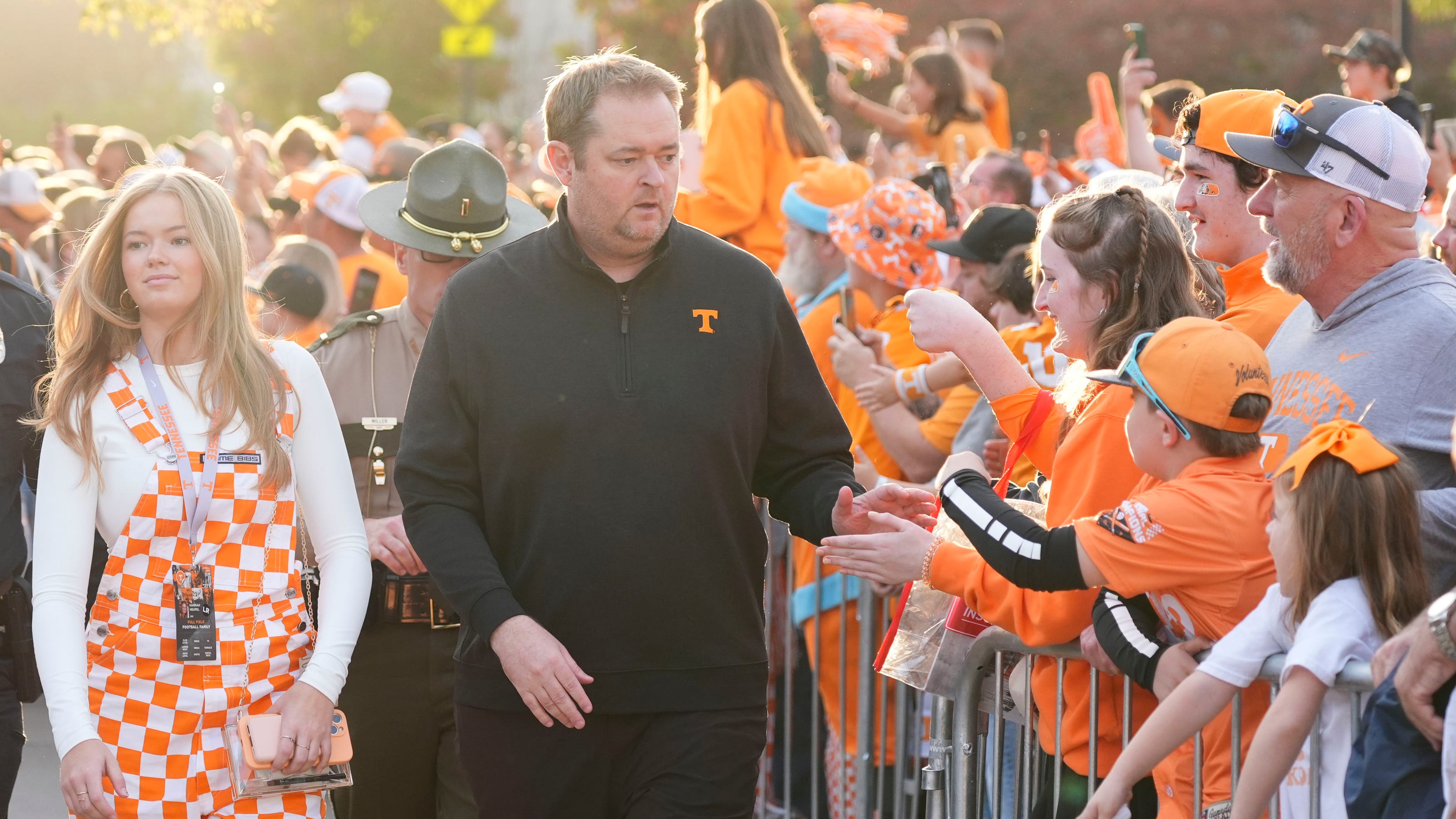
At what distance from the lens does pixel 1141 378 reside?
3.41 m

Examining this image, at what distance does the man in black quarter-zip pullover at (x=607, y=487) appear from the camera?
143 inches

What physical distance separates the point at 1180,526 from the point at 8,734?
121 inches

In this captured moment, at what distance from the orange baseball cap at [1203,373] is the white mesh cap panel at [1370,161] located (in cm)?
62

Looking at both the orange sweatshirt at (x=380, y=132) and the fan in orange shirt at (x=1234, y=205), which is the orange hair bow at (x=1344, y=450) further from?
the orange sweatshirt at (x=380, y=132)

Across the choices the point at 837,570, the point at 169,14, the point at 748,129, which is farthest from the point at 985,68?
the point at 169,14

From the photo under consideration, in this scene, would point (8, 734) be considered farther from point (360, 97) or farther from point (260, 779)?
point (360, 97)

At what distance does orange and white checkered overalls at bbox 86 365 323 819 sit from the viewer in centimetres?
360

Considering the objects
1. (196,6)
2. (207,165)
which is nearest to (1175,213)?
(207,165)

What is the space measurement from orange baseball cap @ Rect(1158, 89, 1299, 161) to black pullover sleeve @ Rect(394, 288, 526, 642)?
2040mm

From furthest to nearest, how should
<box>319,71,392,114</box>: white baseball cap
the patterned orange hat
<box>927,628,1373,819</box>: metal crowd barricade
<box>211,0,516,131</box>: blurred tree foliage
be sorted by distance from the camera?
1. <box>211,0,516,131</box>: blurred tree foliage
2. <box>319,71,392,114</box>: white baseball cap
3. the patterned orange hat
4. <box>927,628,1373,819</box>: metal crowd barricade

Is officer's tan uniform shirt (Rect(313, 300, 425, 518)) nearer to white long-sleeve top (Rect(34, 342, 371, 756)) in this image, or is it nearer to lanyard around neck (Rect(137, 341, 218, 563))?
white long-sleeve top (Rect(34, 342, 371, 756))

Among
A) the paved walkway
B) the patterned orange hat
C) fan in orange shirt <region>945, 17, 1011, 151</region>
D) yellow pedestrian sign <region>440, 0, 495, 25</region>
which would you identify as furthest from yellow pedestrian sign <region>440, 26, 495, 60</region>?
the patterned orange hat

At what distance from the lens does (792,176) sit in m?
7.23

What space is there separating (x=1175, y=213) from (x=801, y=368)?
1343 millimetres
